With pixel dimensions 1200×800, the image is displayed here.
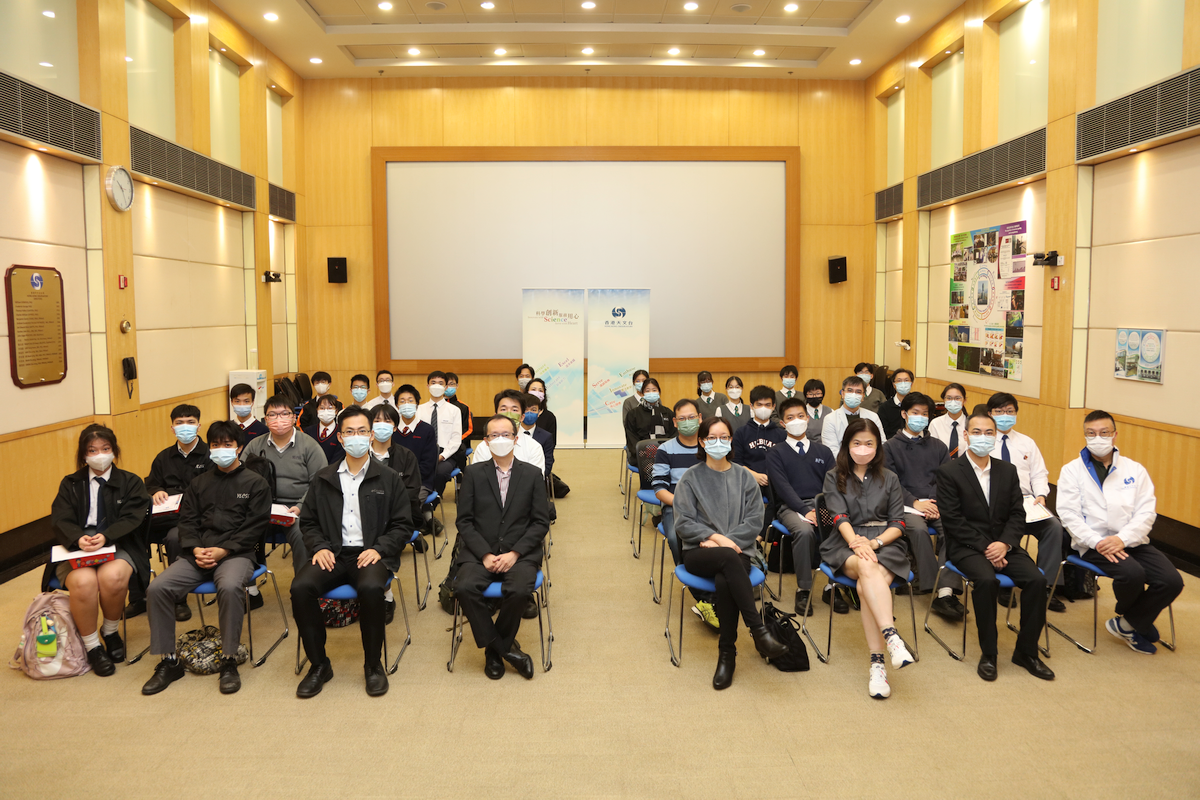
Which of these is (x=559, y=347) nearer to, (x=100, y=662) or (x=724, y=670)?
(x=724, y=670)

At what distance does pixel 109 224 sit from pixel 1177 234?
9.60 m

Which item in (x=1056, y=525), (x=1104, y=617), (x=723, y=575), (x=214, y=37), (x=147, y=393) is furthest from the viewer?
(x=214, y=37)

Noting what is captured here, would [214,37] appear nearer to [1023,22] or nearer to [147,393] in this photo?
[147,393]

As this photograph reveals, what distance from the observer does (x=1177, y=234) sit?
21.3ft

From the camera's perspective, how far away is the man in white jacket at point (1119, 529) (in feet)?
14.6

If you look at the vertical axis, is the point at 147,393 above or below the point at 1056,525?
above

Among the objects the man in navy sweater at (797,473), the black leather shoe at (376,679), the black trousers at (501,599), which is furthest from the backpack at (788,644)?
the black leather shoe at (376,679)

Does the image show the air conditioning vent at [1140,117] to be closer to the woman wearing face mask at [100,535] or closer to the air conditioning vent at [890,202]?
the air conditioning vent at [890,202]

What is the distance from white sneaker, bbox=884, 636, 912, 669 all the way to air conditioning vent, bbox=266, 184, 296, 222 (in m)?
10.0

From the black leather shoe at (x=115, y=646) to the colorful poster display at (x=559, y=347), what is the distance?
7.23 metres

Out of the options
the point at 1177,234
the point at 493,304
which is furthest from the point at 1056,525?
the point at 493,304

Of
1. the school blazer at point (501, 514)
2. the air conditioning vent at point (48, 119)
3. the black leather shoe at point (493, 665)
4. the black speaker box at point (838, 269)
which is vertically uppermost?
the air conditioning vent at point (48, 119)

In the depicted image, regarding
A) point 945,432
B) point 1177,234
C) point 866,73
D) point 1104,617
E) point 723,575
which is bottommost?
point 1104,617

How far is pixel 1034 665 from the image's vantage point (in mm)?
4242
